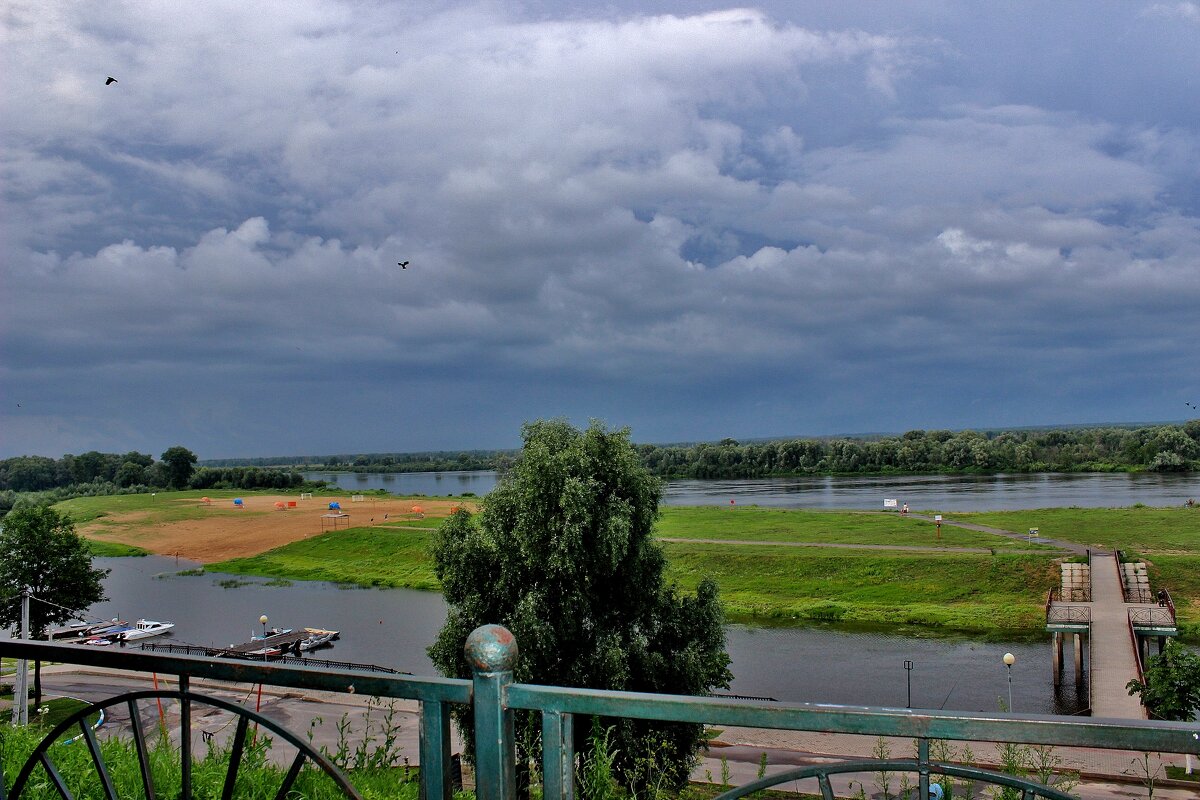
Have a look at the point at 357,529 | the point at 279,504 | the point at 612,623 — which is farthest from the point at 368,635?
the point at 279,504

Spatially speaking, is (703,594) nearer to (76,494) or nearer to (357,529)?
(357,529)

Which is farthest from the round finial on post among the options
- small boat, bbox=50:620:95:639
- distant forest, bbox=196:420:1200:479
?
distant forest, bbox=196:420:1200:479

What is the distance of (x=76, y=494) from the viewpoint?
429 ft

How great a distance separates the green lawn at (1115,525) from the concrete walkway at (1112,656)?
61.2 ft

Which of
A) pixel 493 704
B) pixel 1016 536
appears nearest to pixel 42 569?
pixel 493 704

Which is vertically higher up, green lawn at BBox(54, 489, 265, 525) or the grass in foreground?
Result: the grass in foreground

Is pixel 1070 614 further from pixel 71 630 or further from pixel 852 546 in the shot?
pixel 71 630

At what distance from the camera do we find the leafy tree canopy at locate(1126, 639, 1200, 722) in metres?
20.6

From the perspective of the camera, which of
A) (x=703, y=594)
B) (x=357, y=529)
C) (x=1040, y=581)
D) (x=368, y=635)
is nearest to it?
(x=703, y=594)

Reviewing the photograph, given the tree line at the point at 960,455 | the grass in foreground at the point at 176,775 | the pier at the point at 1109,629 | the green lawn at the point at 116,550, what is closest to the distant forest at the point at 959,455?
the tree line at the point at 960,455

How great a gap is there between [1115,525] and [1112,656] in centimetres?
3950

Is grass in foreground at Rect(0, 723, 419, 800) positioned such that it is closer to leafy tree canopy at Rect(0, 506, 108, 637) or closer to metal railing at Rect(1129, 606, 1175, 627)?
leafy tree canopy at Rect(0, 506, 108, 637)

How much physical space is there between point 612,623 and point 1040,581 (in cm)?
3780

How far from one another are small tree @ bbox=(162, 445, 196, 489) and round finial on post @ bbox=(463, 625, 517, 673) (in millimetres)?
150049
